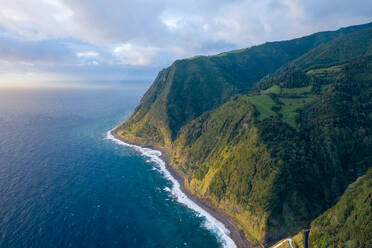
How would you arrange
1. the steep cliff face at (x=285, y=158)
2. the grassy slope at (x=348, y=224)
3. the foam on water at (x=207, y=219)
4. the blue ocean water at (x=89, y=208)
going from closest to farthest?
the grassy slope at (x=348, y=224) < the blue ocean water at (x=89, y=208) < the foam on water at (x=207, y=219) < the steep cliff face at (x=285, y=158)

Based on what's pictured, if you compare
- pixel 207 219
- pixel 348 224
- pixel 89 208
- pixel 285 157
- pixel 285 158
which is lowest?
pixel 207 219

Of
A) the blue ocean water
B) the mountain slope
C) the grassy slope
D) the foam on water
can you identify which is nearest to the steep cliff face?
the mountain slope

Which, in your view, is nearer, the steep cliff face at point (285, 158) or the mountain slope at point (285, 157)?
the steep cliff face at point (285, 158)

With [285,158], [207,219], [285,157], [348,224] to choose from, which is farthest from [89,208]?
[348,224]

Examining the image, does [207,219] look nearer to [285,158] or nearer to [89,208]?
[285,158]

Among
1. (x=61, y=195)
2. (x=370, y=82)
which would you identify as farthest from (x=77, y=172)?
(x=370, y=82)

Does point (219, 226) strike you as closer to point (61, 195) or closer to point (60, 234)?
point (60, 234)

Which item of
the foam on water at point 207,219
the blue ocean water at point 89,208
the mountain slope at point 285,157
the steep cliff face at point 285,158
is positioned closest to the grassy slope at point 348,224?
the steep cliff face at point 285,158

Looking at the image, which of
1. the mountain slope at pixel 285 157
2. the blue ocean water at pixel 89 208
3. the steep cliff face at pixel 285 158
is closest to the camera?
the blue ocean water at pixel 89 208

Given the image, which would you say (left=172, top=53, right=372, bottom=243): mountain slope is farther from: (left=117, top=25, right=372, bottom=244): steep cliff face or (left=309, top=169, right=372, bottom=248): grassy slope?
(left=309, top=169, right=372, bottom=248): grassy slope

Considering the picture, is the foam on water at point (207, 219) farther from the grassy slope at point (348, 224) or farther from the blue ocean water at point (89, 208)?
the grassy slope at point (348, 224)

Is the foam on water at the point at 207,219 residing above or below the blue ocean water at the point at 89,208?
below
